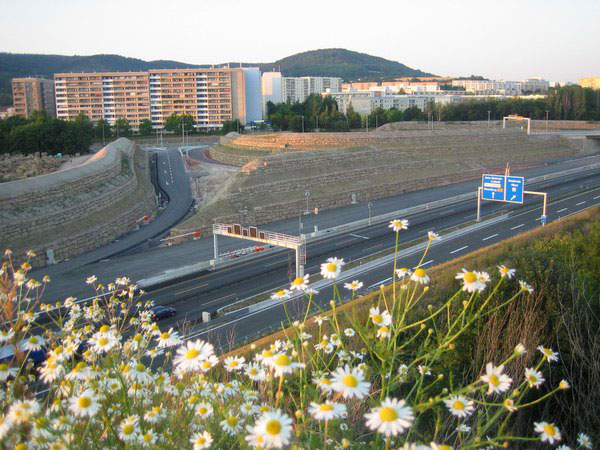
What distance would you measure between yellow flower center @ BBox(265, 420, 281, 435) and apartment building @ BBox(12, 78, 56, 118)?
117 metres

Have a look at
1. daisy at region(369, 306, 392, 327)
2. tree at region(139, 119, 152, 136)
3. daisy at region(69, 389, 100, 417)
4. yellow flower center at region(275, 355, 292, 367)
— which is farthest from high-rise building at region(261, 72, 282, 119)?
daisy at region(69, 389, 100, 417)

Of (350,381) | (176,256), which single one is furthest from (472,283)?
(176,256)

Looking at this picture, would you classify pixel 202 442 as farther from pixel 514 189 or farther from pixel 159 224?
pixel 159 224

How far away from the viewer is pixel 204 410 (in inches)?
128

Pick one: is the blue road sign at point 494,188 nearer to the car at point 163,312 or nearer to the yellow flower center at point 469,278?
the car at point 163,312

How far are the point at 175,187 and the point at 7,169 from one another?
12.4 meters

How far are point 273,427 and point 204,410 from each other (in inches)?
32.4

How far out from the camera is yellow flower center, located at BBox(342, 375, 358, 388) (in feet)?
8.97

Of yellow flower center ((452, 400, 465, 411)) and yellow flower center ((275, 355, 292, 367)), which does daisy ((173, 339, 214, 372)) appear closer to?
yellow flower center ((275, 355, 292, 367))

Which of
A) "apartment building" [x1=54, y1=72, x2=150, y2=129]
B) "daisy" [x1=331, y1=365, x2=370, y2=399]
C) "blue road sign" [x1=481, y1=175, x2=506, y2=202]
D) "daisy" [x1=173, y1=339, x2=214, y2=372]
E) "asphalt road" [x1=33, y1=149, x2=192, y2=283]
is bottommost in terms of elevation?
"asphalt road" [x1=33, y1=149, x2=192, y2=283]

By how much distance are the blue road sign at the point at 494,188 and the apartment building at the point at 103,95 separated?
79216 millimetres

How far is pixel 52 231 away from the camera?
26.8 metres

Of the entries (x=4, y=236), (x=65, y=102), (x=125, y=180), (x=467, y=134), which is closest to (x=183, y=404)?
(x=4, y=236)

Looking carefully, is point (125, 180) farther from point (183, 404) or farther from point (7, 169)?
point (183, 404)
